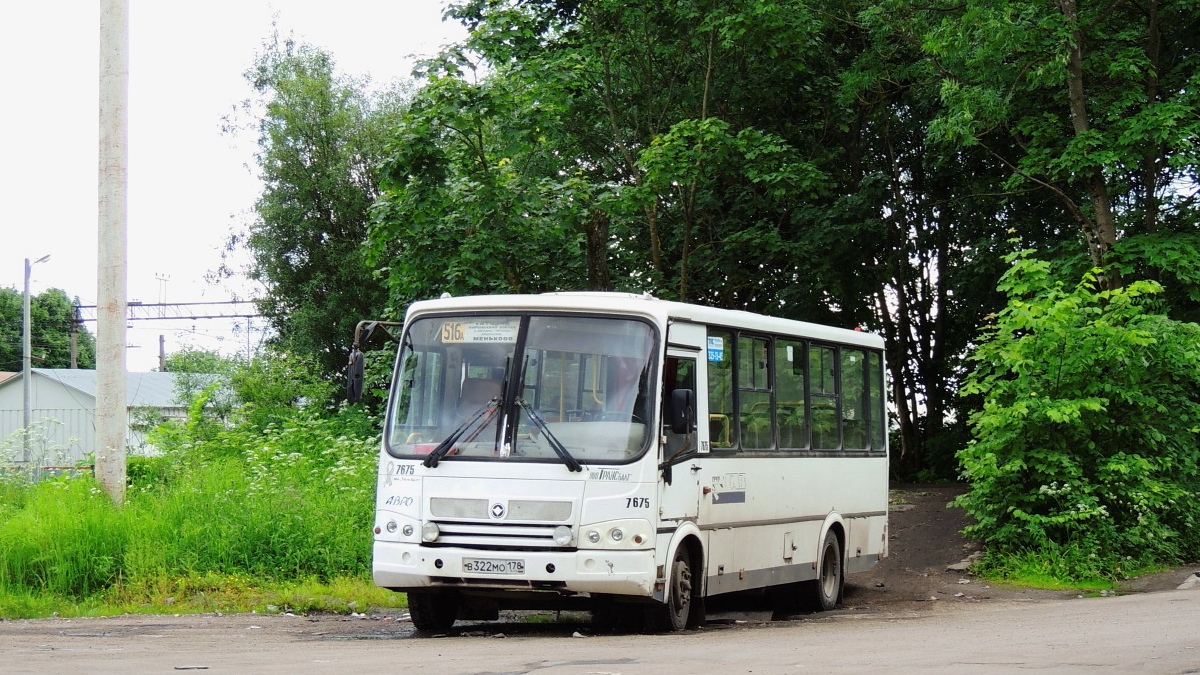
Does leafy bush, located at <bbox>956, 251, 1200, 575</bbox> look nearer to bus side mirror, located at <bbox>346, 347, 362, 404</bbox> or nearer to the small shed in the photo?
bus side mirror, located at <bbox>346, 347, 362, 404</bbox>

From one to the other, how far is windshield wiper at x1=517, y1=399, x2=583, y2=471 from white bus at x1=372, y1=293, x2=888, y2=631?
14 mm

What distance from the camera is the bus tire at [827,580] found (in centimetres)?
1548

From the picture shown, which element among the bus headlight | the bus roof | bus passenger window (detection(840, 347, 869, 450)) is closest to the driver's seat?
the bus roof

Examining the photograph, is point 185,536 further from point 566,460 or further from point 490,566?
point 566,460

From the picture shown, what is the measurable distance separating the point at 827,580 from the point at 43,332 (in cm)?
8597

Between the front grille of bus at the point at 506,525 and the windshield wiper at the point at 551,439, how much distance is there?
1.01 ft

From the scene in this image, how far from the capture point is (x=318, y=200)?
44.7 metres

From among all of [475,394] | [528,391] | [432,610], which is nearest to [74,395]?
[432,610]

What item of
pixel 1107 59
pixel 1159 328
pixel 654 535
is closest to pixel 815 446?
pixel 654 535

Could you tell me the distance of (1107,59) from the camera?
22375mm

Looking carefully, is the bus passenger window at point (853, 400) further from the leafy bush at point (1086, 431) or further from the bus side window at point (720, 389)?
the bus side window at point (720, 389)

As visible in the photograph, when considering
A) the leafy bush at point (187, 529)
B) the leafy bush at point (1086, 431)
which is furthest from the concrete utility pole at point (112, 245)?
the leafy bush at point (1086, 431)

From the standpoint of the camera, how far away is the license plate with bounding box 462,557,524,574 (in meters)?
11.2

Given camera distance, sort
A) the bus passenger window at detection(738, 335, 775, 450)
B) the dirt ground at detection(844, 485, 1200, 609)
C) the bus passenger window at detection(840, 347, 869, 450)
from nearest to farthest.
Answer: the bus passenger window at detection(738, 335, 775, 450)
the bus passenger window at detection(840, 347, 869, 450)
the dirt ground at detection(844, 485, 1200, 609)
